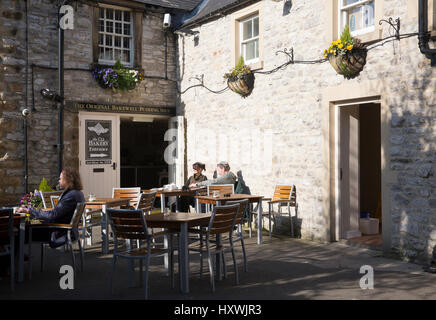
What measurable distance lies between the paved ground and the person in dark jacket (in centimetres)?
49

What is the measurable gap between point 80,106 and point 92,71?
868 mm

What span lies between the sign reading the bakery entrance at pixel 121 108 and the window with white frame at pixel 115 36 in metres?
1.05

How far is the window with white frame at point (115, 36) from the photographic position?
38.5 ft

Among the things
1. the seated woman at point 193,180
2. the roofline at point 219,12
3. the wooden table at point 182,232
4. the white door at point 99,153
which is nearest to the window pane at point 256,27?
the roofline at point 219,12

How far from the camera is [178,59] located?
1270cm

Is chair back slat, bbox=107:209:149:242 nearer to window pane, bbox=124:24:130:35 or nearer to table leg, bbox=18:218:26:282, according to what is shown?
table leg, bbox=18:218:26:282

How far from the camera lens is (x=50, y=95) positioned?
35.0 ft

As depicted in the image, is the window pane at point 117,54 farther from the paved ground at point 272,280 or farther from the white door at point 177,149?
the paved ground at point 272,280

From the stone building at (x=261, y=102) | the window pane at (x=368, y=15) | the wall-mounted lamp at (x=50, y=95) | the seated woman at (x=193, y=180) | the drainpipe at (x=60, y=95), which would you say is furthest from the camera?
the drainpipe at (x=60, y=95)

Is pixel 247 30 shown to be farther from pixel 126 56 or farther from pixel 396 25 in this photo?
pixel 396 25

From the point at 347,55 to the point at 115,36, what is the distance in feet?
21.1

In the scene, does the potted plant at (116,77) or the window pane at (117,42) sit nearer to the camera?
the potted plant at (116,77)
